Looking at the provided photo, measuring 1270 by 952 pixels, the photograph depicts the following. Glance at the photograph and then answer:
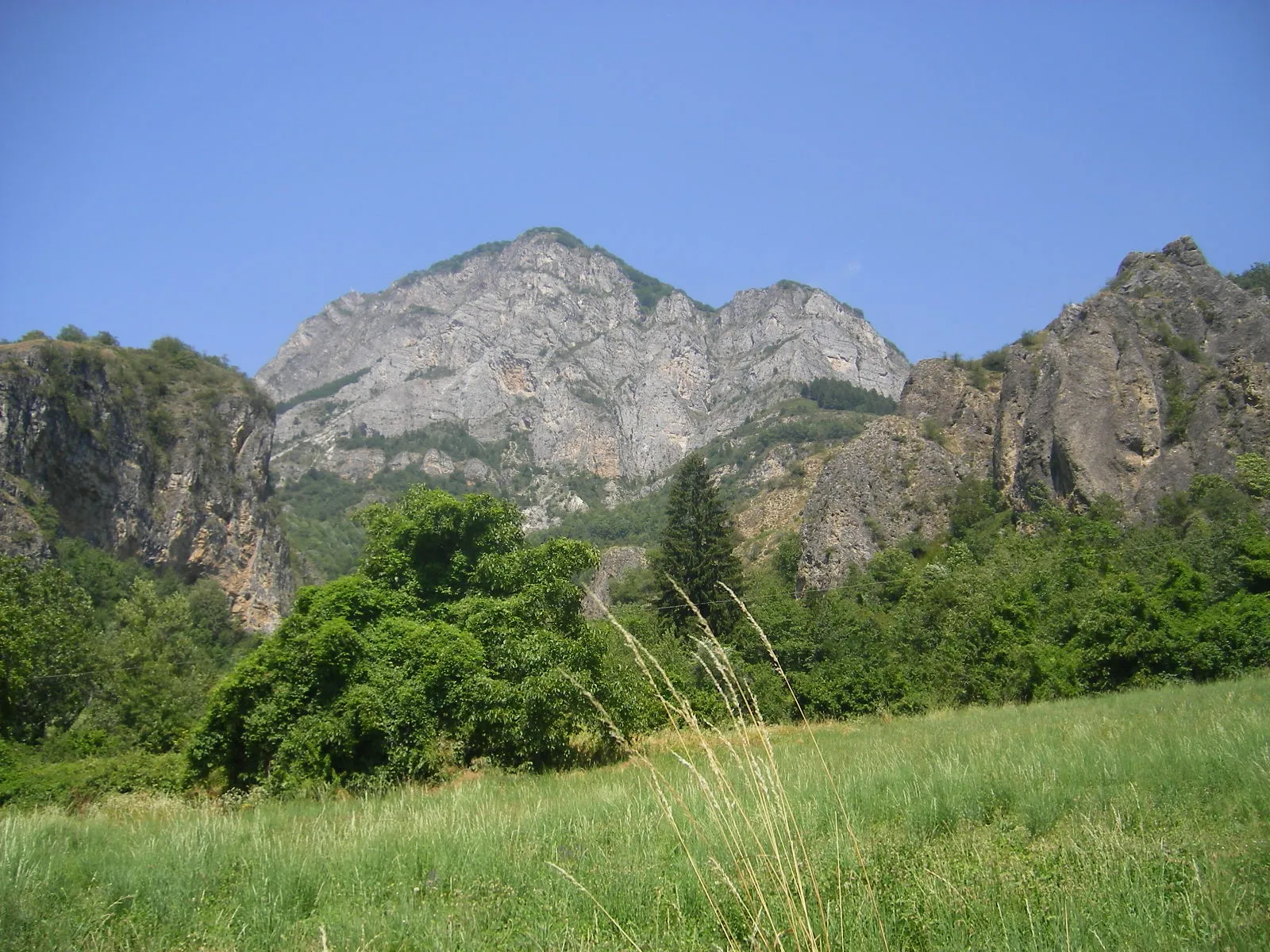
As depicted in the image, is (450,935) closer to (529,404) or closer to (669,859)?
(669,859)

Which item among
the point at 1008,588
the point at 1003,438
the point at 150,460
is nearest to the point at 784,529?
the point at 1003,438

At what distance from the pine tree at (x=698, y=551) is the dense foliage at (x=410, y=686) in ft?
65.5

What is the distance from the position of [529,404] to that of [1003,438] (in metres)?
115

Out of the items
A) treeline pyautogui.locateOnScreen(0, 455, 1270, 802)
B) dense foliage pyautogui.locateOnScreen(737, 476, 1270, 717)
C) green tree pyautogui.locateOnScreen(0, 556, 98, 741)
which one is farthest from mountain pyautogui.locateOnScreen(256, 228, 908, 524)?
green tree pyautogui.locateOnScreen(0, 556, 98, 741)

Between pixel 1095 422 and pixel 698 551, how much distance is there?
104 feet

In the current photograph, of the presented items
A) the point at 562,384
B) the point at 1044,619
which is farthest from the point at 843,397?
the point at 1044,619

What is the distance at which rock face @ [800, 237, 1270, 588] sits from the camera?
52.4 metres

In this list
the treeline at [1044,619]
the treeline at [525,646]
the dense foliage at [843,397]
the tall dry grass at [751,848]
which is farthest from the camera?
the dense foliage at [843,397]

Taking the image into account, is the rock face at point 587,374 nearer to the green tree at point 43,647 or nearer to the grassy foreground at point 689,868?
the green tree at point 43,647

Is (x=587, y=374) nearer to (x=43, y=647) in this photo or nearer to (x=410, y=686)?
(x=43, y=647)

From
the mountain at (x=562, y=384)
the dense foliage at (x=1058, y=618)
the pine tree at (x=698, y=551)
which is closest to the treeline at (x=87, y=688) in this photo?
the dense foliage at (x=1058, y=618)

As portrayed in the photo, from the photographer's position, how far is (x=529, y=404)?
16512 centimetres

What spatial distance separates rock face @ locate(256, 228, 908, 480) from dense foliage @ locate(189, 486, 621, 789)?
437 ft

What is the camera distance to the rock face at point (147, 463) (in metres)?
51.9
